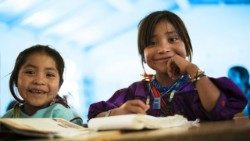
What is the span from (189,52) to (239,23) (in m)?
4.08

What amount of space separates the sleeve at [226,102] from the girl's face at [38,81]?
1.99 feet

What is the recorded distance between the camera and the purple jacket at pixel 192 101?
32.1 inches

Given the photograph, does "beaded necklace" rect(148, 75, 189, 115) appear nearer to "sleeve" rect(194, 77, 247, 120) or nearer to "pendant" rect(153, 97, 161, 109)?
"pendant" rect(153, 97, 161, 109)

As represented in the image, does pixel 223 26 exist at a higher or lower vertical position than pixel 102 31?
lower

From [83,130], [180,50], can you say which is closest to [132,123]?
[83,130]

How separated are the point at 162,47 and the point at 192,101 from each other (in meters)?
0.21

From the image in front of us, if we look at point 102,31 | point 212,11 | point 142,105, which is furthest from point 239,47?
point 142,105

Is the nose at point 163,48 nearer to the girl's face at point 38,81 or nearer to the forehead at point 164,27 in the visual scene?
the forehead at point 164,27

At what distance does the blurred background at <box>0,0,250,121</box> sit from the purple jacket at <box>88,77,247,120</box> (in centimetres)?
301

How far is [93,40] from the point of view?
22.0 ft

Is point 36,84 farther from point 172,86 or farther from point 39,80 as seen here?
point 172,86

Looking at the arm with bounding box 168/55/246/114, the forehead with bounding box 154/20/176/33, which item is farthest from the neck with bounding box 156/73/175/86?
the arm with bounding box 168/55/246/114

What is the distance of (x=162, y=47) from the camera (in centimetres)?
108

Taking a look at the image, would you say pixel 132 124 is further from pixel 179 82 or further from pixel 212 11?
pixel 212 11
